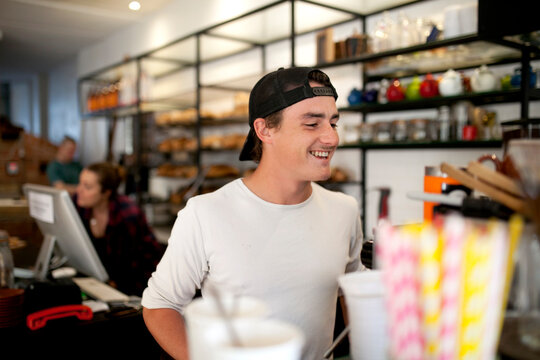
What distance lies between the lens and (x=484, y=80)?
2.56 meters

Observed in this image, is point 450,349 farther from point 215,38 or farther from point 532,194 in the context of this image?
point 215,38

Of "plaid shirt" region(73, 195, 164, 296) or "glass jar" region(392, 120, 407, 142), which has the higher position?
"glass jar" region(392, 120, 407, 142)

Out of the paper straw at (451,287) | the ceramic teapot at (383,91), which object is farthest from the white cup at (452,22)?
the paper straw at (451,287)

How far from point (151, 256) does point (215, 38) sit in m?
2.63

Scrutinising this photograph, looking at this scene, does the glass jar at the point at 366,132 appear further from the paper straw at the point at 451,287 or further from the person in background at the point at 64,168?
the person in background at the point at 64,168

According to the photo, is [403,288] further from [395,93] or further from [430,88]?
[395,93]

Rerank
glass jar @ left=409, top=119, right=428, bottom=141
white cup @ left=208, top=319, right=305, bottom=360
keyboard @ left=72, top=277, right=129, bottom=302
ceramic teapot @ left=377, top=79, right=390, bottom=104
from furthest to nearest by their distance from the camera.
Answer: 1. ceramic teapot @ left=377, top=79, right=390, bottom=104
2. glass jar @ left=409, top=119, right=428, bottom=141
3. keyboard @ left=72, top=277, right=129, bottom=302
4. white cup @ left=208, top=319, right=305, bottom=360

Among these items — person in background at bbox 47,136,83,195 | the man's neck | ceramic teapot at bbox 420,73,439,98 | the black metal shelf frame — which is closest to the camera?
the man's neck

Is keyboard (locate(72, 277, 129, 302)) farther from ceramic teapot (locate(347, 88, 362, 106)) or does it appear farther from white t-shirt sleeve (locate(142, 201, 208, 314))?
ceramic teapot (locate(347, 88, 362, 106))

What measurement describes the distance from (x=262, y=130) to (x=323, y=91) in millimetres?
240

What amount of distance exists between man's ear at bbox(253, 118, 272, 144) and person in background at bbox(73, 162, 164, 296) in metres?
1.35

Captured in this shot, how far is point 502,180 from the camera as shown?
801 mm

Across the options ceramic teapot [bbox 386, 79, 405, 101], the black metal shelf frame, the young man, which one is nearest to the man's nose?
the young man

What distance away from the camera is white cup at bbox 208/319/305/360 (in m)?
0.52
